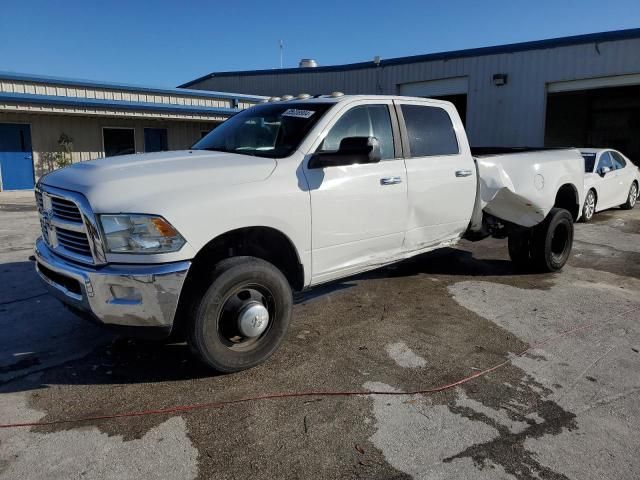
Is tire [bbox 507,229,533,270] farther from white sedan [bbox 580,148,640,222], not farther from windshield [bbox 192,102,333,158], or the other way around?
white sedan [bbox 580,148,640,222]

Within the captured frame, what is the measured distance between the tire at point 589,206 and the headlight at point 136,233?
10.0 metres

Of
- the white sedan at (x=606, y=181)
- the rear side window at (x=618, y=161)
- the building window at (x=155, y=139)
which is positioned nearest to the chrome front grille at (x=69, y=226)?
the white sedan at (x=606, y=181)

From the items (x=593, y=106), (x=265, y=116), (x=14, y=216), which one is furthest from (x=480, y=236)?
(x=593, y=106)

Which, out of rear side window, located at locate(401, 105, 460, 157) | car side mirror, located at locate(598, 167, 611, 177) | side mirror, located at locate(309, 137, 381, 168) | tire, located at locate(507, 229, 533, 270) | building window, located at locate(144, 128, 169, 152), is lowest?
tire, located at locate(507, 229, 533, 270)

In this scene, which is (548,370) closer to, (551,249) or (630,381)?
(630,381)

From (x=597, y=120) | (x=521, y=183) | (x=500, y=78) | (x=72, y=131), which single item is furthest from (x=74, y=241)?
(x=597, y=120)

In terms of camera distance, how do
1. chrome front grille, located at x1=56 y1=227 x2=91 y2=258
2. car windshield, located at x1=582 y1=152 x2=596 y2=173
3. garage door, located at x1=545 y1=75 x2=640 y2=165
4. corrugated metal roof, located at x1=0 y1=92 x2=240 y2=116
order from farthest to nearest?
Answer: garage door, located at x1=545 y1=75 x2=640 y2=165
corrugated metal roof, located at x1=0 y1=92 x2=240 y2=116
car windshield, located at x1=582 y1=152 x2=596 y2=173
chrome front grille, located at x1=56 y1=227 x2=91 y2=258

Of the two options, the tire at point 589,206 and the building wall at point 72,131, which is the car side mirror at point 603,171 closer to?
the tire at point 589,206

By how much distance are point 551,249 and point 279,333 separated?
14.1 ft

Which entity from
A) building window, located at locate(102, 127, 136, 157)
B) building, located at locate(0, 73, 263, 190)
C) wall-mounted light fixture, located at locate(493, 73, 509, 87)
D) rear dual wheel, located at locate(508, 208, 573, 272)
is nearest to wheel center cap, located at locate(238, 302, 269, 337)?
rear dual wheel, located at locate(508, 208, 573, 272)

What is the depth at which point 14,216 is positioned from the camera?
449 inches

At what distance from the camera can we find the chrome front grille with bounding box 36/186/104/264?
3.23 metres

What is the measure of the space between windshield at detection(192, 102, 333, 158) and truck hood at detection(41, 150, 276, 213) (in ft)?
1.05

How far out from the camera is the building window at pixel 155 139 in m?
19.9
